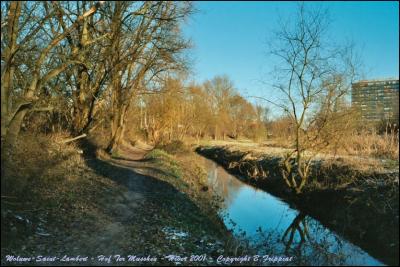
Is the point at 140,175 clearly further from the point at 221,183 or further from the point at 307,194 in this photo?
the point at 307,194

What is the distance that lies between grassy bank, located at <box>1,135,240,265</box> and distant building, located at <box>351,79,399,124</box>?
7.84m

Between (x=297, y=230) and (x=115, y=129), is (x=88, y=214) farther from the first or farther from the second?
(x=115, y=129)

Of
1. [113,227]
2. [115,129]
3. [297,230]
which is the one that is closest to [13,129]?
[113,227]

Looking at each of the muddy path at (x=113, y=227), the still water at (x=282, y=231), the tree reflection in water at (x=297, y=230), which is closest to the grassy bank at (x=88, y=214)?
the muddy path at (x=113, y=227)

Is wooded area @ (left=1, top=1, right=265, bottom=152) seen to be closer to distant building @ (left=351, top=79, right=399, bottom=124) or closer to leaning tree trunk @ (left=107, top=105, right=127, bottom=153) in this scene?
leaning tree trunk @ (left=107, top=105, right=127, bottom=153)

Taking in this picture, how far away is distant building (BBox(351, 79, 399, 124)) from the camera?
13.9 metres

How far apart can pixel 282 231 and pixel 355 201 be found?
2.70 metres

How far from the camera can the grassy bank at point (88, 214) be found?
6188 mm

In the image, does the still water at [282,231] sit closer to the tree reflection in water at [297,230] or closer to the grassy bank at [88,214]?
the tree reflection in water at [297,230]

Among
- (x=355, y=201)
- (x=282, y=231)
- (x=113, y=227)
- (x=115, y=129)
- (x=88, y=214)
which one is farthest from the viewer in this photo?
(x=115, y=129)

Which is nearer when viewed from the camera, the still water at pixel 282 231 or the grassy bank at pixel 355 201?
the still water at pixel 282 231

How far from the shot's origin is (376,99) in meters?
15.2

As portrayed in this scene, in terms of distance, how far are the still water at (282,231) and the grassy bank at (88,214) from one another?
42.5 inches

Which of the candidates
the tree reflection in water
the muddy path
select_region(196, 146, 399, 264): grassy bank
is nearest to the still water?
the tree reflection in water
